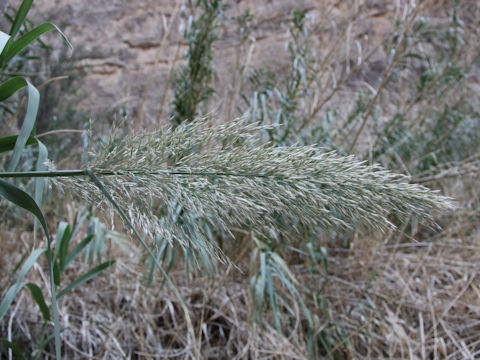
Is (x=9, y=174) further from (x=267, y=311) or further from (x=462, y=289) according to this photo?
(x=462, y=289)

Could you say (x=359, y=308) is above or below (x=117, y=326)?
below

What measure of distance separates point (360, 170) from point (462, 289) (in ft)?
5.49

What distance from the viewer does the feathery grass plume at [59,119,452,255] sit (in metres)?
0.63

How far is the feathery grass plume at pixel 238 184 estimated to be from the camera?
630 mm

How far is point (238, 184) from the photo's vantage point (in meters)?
0.62

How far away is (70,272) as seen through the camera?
2.09 metres

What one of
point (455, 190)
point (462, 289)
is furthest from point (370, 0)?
point (462, 289)

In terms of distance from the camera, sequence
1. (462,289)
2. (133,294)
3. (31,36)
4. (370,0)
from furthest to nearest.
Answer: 1. (370,0)
2. (462,289)
3. (133,294)
4. (31,36)

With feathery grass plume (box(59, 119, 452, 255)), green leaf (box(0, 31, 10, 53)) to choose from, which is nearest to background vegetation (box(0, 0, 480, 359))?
feathery grass plume (box(59, 119, 452, 255))

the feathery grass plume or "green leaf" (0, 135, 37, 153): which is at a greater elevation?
"green leaf" (0, 135, 37, 153)

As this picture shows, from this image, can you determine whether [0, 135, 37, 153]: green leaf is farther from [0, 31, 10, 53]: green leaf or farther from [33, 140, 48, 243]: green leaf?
[0, 31, 10, 53]: green leaf

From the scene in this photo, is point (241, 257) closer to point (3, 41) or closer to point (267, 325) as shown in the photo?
point (267, 325)

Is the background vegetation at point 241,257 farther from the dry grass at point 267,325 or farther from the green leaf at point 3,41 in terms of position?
the green leaf at point 3,41

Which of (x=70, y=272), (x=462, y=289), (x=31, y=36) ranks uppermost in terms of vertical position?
(x=31, y=36)
